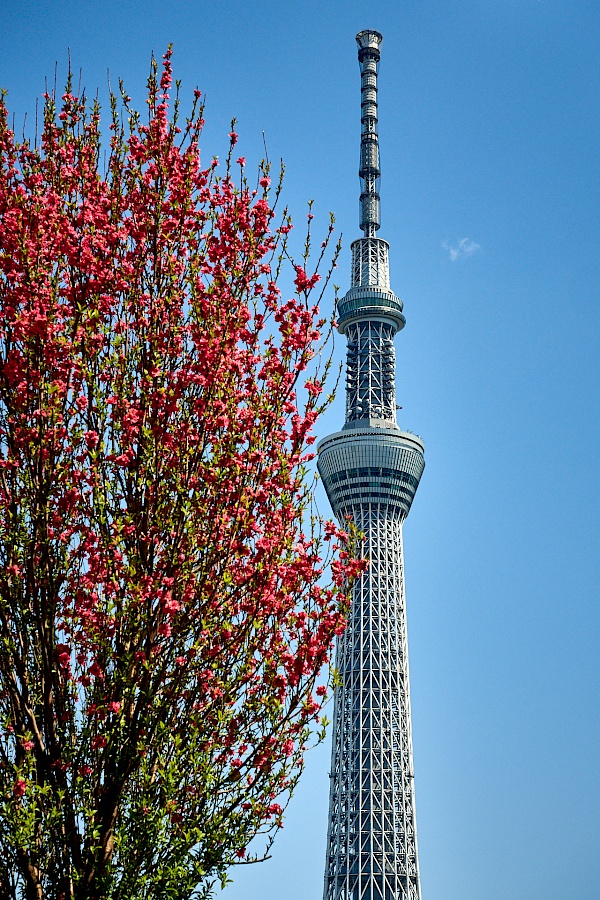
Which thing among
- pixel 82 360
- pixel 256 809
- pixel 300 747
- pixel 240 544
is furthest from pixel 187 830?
pixel 82 360

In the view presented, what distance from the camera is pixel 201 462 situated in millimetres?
11984

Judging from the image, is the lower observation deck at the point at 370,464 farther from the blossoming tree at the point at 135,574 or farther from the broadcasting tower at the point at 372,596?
the blossoming tree at the point at 135,574

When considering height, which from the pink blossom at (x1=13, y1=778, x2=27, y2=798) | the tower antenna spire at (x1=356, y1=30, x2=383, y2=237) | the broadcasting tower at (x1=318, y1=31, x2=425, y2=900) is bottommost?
the pink blossom at (x1=13, y1=778, x2=27, y2=798)

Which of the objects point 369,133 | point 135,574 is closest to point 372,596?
point 369,133

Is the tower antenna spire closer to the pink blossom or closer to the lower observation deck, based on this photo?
the lower observation deck

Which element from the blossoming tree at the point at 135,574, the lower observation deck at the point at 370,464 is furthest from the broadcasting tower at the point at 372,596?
the blossoming tree at the point at 135,574

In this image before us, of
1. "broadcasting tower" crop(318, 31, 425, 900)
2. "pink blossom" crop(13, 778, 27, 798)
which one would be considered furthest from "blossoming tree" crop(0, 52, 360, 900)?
"broadcasting tower" crop(318, 31, 425, 900)

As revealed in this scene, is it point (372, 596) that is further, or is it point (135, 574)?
point (372, 596)

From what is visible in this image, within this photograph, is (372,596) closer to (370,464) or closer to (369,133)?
(370,464)

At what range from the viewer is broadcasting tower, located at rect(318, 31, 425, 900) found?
96812 mm

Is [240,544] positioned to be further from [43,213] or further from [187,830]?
[43,213]

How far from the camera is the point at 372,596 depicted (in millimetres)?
109625

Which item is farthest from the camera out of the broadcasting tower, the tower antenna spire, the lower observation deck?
the tower antenna spire

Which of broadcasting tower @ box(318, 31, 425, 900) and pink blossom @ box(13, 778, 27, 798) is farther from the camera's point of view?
broadcasting tower @ box(318, 31, 425, 900)
